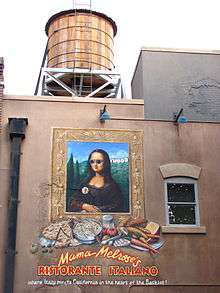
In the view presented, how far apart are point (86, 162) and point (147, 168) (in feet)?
6.14

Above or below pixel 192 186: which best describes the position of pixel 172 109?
above

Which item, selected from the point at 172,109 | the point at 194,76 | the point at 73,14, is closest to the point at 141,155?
the point at 172,109

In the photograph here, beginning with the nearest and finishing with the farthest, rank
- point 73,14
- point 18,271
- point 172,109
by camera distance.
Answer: point 18,271
point 172,109
point 73,14

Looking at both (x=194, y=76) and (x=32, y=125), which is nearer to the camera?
(x=32, y=125)

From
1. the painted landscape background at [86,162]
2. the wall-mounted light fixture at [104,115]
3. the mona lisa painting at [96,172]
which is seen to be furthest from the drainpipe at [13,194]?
the wall-mounted light fixture at [104,115]

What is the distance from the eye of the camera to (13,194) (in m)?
15.2

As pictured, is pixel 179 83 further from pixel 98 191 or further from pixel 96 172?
pixel 98 191

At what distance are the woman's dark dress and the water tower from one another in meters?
4.44

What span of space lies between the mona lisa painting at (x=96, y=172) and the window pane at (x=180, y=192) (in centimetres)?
94

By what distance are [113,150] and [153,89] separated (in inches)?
137

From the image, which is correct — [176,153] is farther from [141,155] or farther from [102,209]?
[102,209]

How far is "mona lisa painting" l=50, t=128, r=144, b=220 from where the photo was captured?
51.0ft

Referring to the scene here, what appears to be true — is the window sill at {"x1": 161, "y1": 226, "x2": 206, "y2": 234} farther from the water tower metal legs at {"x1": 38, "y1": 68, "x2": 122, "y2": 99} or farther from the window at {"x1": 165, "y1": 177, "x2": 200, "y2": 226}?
the water tower metal legs at {"x1": 38, "y1": 68, "x2": 122, "y2": 99}

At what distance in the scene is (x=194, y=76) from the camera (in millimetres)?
19094
